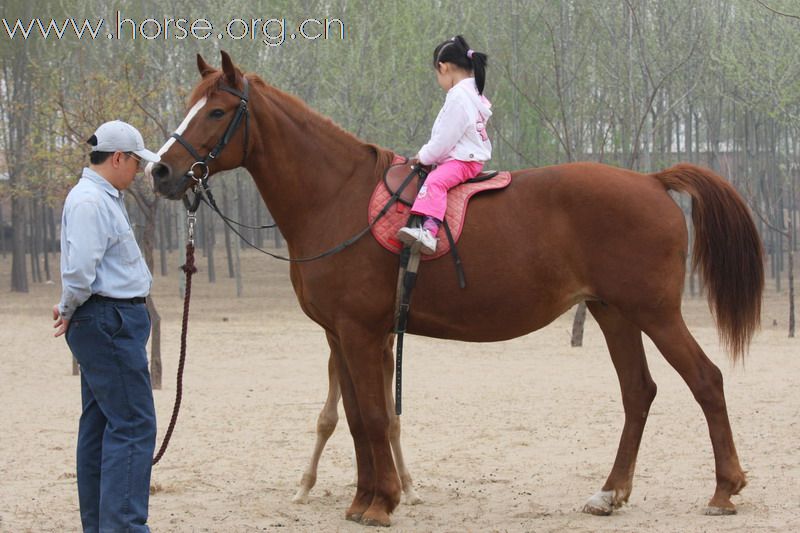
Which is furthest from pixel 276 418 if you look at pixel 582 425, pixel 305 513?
pixel 305 513

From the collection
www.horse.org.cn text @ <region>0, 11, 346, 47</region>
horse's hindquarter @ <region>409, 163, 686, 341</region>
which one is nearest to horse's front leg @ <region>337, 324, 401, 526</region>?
horse's hindquarter @ <region>409, 163, 686, 341</region>

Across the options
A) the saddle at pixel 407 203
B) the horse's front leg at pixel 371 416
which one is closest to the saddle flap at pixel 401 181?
the saddle at pixel 407 203

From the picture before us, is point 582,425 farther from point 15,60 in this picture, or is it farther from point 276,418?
point 15,60

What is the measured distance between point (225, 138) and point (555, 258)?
1.88m

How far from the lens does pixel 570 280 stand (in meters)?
5.50

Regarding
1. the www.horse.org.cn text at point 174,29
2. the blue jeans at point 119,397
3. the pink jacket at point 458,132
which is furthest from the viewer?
the www.horse.org.cn text at point 174,29

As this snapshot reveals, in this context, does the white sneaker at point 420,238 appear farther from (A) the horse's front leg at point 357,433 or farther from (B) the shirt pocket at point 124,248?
(B) the shirt pocket at point 124,248

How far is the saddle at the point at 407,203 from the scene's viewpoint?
543cm

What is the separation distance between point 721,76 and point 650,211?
25321 mm

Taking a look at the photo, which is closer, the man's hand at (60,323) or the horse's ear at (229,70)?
the man's hand at (60,323)

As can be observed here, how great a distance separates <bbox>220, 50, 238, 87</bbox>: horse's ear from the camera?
530 cm

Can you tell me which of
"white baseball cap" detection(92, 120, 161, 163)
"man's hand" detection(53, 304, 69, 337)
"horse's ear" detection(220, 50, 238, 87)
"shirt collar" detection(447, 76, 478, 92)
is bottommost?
"man's hand" detection(53, 304, 69, 337)

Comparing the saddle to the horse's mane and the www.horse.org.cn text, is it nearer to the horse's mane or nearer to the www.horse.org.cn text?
the horse's mane

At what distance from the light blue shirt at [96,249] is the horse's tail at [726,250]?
2985mm
